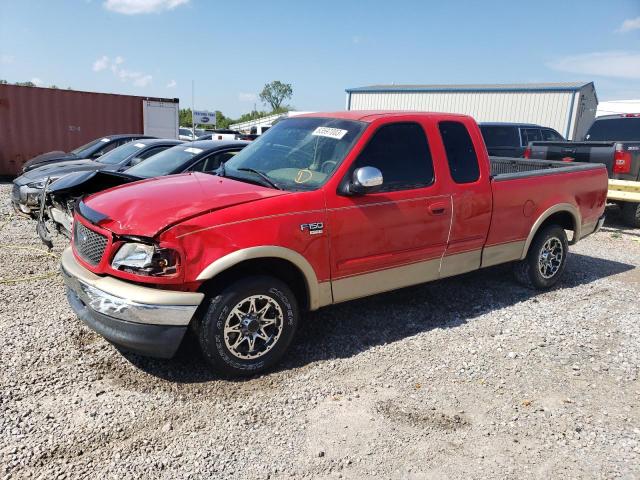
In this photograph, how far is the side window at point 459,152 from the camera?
4.63 m

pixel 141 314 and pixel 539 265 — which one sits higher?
pixel 141 314

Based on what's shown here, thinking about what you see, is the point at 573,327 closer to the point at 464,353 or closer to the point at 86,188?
the point at 464,353

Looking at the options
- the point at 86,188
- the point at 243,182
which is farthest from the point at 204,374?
the point at 86,188

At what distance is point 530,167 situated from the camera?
21.1 ft

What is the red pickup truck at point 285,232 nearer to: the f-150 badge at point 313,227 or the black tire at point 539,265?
the f-150 badge at point 313,227

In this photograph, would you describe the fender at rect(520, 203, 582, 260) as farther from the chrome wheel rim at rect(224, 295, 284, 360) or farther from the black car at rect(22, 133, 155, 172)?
the black car at rect(22, 133, 155, 172)

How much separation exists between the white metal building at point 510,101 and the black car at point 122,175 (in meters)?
21.7

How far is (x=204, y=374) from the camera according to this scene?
12.3ft

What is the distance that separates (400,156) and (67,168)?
6.76 m

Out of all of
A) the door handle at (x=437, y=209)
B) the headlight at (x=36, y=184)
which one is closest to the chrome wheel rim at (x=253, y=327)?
the door handle at (x=437, y=209)

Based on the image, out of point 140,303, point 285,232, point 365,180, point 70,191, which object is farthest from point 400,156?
point 70,191

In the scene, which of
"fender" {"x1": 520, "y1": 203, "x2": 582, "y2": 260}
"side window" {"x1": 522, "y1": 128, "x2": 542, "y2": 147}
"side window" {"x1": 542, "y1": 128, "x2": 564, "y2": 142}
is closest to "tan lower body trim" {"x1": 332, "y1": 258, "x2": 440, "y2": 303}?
"fender" {"x1": 520, "y1": 203, "x2": 582, "y2": 260}

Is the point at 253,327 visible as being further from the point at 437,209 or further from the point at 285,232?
the point at 437,209

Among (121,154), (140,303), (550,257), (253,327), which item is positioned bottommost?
(253,327)
